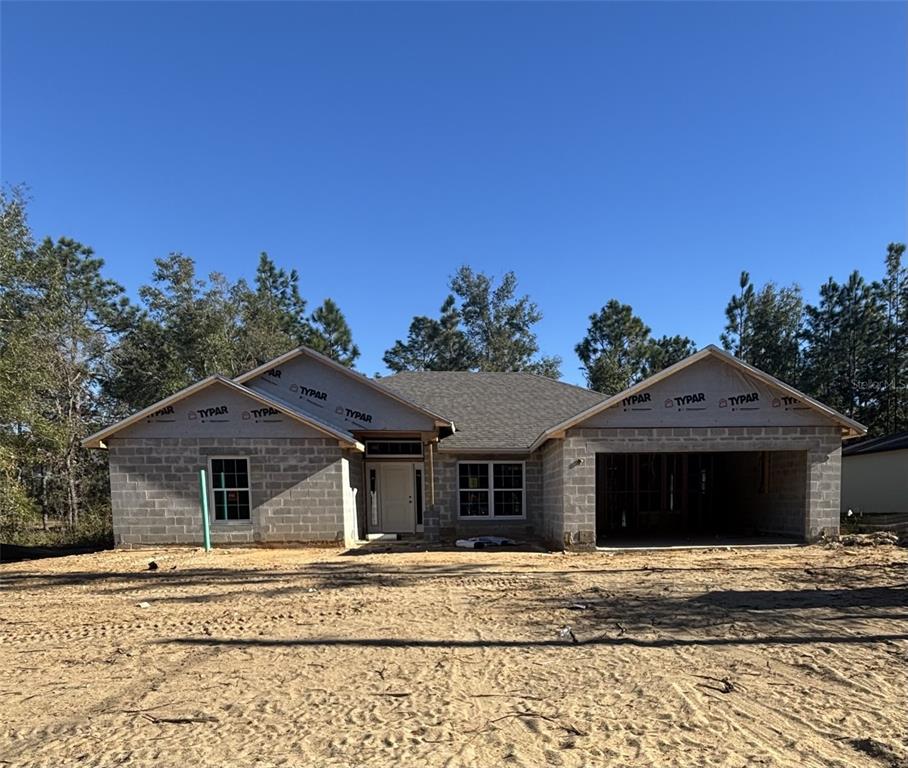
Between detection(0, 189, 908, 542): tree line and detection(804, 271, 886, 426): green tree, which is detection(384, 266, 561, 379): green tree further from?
detection(804, 271, 886, 426): green tree

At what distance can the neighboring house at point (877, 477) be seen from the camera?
21547 mm

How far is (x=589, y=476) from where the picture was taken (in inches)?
529

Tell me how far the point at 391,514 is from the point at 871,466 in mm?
20285

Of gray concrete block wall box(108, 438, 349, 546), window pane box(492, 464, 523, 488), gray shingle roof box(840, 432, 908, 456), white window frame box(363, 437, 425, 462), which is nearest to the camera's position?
gray concrete block wall box(108, 438, 349, 546)

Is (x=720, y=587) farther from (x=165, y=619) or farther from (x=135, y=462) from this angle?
(x=135, y=462)

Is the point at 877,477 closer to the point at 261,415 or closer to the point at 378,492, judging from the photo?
the point at 378,492

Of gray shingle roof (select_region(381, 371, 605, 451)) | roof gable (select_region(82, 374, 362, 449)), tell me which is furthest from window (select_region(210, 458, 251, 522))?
gray shingle roof (select_region(381, 371, 605, 451))

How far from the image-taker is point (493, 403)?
19.8 metres

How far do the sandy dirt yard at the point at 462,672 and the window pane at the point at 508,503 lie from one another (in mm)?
7087

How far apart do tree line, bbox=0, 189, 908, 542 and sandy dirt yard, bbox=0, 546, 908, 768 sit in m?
11.5

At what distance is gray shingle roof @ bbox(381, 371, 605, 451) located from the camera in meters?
17.0

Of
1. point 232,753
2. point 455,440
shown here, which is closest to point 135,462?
point 455,440

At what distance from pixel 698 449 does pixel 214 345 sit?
81.9 ft

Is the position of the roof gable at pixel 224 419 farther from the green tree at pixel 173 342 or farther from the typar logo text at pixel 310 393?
the green tree at pixel 173 342
